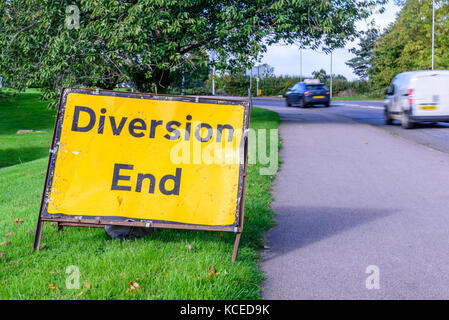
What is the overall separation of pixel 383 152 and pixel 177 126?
27.8 ft

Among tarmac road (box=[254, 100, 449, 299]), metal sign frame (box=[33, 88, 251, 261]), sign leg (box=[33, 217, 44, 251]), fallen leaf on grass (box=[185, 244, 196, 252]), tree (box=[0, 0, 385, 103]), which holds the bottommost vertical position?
tarmac road (box=[254, 100, 449, 299])

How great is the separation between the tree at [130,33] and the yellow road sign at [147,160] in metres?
9.13

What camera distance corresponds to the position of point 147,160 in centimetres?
495

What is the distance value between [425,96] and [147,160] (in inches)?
538

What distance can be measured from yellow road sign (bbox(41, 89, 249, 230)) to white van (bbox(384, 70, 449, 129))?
1296 centimetres

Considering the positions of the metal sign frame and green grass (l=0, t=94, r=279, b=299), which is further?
the metal sign frame

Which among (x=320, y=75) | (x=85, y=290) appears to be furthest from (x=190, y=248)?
(x=320, y=75)

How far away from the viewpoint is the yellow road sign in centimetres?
481

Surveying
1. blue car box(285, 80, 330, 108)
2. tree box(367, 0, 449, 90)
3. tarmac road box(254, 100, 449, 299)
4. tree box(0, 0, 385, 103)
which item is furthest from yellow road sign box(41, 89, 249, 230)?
tree box(367, 0, 449, 90)

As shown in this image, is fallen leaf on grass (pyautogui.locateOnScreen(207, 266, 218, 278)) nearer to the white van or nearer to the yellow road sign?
the yellow road sign

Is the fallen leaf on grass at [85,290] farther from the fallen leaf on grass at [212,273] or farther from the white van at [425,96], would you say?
the white van at [425,96]

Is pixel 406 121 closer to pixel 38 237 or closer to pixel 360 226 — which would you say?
pixel 360 226

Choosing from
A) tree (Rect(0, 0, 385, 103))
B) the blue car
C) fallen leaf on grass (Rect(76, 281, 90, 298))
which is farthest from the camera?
the blue car
